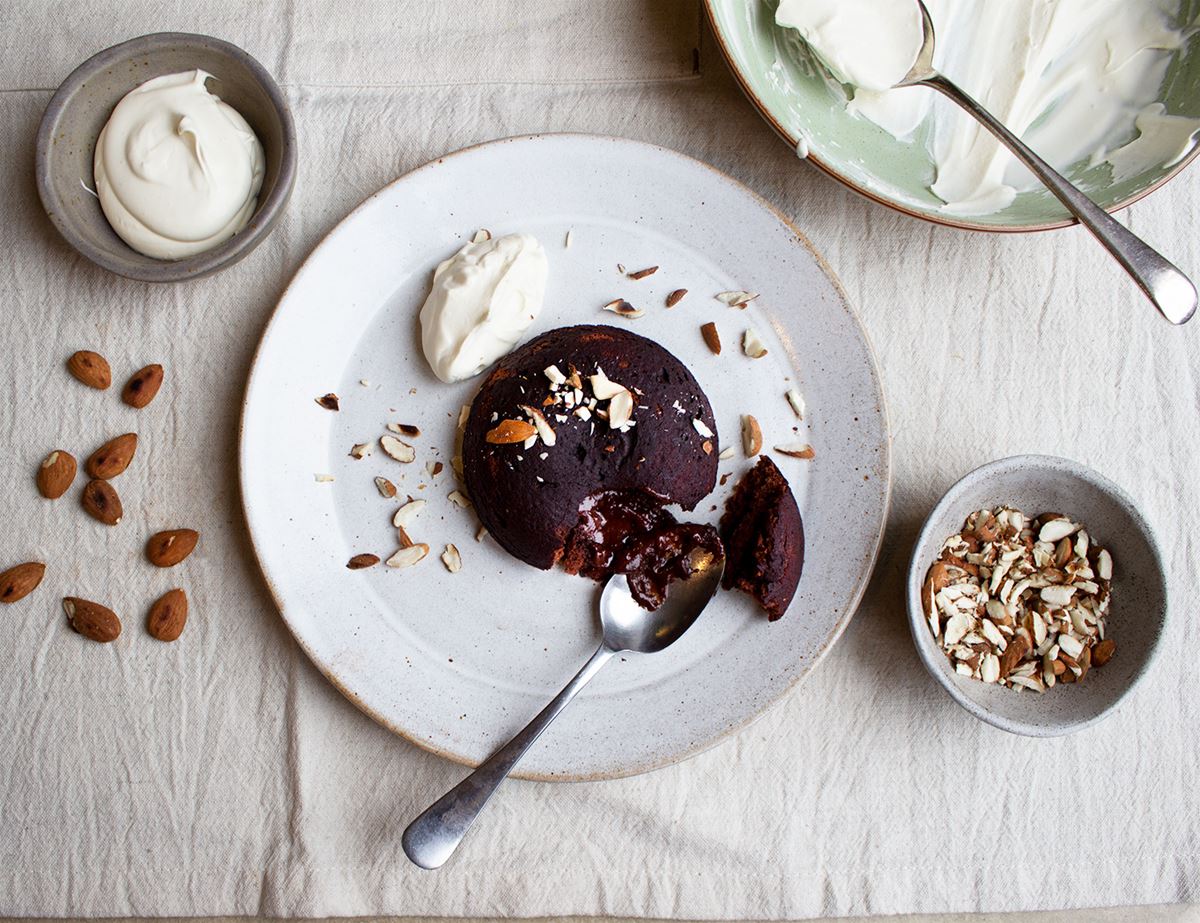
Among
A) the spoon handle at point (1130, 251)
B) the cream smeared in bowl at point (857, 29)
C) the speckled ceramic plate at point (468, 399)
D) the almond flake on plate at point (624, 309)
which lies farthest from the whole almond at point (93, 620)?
the spoon handle at point (1130, 251)

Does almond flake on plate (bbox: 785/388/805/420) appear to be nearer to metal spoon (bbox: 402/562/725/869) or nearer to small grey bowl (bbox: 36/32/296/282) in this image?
metal spoon (bbox: 402/562/725/869)

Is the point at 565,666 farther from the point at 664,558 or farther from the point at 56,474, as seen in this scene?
the point at 56,474

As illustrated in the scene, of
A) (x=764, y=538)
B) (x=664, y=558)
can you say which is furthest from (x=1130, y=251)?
(x=664, y=558)

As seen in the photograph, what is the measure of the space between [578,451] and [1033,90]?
35.6 inches

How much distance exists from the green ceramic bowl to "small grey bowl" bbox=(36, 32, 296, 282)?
27.2 inches

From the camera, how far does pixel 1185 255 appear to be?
4.93 ft

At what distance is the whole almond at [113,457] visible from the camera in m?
1.42

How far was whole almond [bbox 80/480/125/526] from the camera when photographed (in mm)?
1418

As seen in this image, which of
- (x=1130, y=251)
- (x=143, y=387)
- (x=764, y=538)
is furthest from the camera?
(x=143, y=387)

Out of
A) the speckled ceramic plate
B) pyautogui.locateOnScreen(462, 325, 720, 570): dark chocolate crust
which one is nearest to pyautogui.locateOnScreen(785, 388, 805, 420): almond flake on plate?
the speckled ceramic plate

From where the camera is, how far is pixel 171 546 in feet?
4.61

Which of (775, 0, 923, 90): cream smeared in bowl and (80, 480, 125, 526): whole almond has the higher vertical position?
(775, 0, 923, 90): cream smeared in bowl

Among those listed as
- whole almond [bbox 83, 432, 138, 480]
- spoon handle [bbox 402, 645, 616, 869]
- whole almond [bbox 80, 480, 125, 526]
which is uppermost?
whole almond [bbox 83, 432, 138, 480]

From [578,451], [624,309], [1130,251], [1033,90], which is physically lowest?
[578,451]
